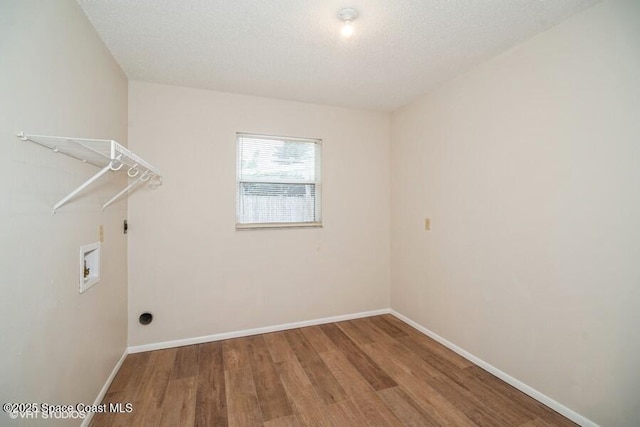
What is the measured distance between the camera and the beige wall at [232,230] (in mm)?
2455

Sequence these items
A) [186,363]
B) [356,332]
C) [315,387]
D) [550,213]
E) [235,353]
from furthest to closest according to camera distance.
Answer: [356,332] → [235,353] → [186,363] → [315,387] → [550,213]

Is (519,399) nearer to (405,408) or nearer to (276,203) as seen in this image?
(405,408)

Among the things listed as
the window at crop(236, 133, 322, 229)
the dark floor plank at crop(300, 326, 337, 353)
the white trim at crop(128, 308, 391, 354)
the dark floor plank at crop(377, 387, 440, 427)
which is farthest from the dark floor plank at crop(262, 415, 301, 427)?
the window at crop(236, 133, 322, 229)

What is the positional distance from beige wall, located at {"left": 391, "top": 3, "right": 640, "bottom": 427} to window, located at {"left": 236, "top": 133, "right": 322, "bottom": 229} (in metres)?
1.31

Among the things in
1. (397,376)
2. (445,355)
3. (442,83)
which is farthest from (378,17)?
(445,355)

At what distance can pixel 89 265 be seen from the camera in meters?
1.69

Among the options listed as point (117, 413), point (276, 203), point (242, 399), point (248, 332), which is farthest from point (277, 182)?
point (117, 413)

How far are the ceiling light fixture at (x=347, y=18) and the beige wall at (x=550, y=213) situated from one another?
1238mm

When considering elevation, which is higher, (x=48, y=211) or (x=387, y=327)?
(x=48, y=211)

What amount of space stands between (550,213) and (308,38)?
6.55 feet

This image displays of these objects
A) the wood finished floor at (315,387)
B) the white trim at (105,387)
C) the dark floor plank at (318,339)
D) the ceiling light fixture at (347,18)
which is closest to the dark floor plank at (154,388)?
the wood finished floor at (315,387)

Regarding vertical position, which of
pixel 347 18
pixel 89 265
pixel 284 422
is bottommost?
pixel 284 422

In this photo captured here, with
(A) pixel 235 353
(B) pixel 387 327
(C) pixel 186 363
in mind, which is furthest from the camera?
(B) pixel 387 327

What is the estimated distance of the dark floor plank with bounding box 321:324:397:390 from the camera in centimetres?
201
